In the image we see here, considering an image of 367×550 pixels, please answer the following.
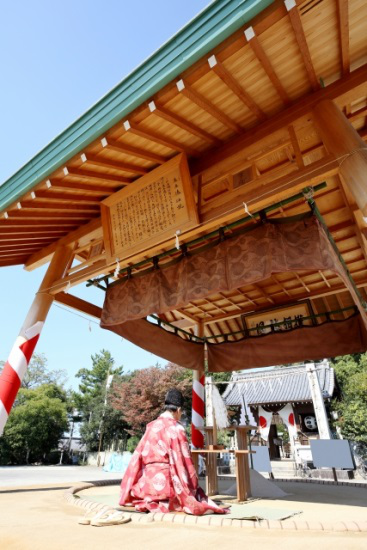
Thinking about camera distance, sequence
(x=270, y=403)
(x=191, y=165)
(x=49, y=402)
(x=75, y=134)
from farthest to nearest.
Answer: (x=49, y=402) → (x=270, y=403) → (x=191, y=165) → (x=75, y=134)

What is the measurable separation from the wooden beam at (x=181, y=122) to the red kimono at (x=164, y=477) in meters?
2.72

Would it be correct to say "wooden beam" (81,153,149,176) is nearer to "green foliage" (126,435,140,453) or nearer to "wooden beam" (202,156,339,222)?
"wooden beam" (202,156,339,222)

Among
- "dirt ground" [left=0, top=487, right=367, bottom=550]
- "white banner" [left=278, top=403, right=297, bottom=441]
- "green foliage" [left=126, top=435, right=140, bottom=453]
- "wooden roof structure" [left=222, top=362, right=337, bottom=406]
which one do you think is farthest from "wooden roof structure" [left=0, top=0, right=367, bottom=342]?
"green foliage" [left=126, top=435, right=140, bottom=453]

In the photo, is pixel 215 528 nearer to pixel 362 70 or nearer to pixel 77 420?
pixel 362 70

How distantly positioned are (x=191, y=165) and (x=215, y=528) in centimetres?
327

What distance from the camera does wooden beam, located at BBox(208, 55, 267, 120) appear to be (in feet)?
7.09

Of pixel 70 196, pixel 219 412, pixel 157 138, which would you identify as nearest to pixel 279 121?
pixel 157 138

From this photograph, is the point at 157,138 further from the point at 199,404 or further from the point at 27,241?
the point at 199,404

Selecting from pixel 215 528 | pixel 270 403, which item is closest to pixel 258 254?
pixel 215 528

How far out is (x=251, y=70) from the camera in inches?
97.5

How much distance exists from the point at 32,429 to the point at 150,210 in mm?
20853

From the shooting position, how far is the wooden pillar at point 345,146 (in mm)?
2189

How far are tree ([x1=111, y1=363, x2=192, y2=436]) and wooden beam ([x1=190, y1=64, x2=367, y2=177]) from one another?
659 inches

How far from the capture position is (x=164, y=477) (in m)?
2.71
